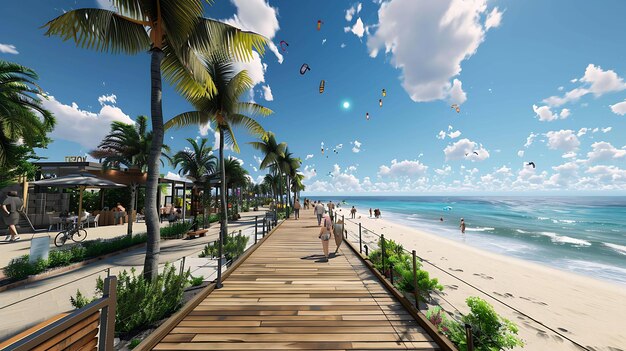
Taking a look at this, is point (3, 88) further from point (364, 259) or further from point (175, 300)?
point (364, 259)

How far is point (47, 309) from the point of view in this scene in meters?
5.46

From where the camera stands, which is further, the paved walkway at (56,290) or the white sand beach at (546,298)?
the white sand beach at (546,298)

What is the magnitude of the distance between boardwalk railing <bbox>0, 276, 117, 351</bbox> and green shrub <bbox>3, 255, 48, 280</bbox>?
7435mm

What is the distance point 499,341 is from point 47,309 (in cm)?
999

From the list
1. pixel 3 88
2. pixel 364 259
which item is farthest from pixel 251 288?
pixel 3 88

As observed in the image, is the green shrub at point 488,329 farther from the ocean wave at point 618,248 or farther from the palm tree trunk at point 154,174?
the ocean wave at point 618,248

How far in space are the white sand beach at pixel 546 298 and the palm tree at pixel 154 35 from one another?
9.65 metres

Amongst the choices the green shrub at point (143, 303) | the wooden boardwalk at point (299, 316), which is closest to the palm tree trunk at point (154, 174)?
the green shrub at point (143, 303)

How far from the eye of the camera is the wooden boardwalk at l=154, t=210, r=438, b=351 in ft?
12.1

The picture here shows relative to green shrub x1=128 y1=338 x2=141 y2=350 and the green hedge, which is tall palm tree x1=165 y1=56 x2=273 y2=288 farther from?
green shrub x1=128 y1=338 x2=141 y2=350

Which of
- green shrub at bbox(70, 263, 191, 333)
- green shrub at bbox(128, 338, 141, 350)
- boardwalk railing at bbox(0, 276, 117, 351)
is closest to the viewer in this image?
boardwalk railing at bbox(0, 276, 117, 351)

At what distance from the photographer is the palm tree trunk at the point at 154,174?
5.55 m

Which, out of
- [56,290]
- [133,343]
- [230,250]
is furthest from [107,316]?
[56,290]

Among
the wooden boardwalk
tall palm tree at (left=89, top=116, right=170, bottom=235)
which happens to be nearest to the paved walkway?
the wooden boardwalk
